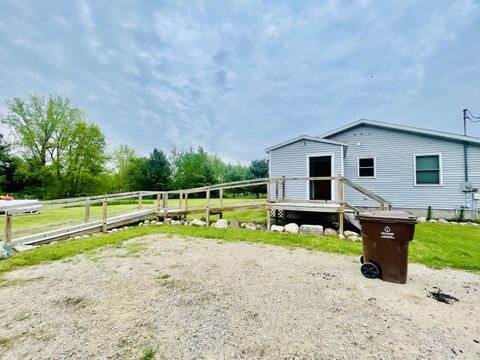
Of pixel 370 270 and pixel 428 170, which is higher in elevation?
pixel 428 170

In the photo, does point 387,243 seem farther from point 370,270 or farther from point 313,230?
point 313,230

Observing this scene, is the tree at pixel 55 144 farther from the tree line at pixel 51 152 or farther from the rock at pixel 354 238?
the rock at pixel 354 238

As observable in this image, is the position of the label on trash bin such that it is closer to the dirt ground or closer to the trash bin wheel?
the trash bin wheel

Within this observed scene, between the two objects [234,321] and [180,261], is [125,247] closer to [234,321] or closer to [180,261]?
[180,261]

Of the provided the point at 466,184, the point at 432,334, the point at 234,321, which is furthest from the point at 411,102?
the point at 234,321

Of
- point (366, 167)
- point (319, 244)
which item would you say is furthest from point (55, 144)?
point (366, 167)

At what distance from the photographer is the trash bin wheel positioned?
3.24 m

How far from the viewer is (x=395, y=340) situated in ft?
6.21

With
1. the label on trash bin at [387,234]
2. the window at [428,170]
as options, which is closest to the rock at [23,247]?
the label on trash bin at [387,234]

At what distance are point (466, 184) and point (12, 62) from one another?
2875 cm

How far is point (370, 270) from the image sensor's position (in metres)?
3.26

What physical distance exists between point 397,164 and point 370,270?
28.0 feet

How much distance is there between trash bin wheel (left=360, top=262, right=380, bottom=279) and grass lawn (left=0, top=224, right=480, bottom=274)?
1432mm

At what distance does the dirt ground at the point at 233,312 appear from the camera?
5.91ft
